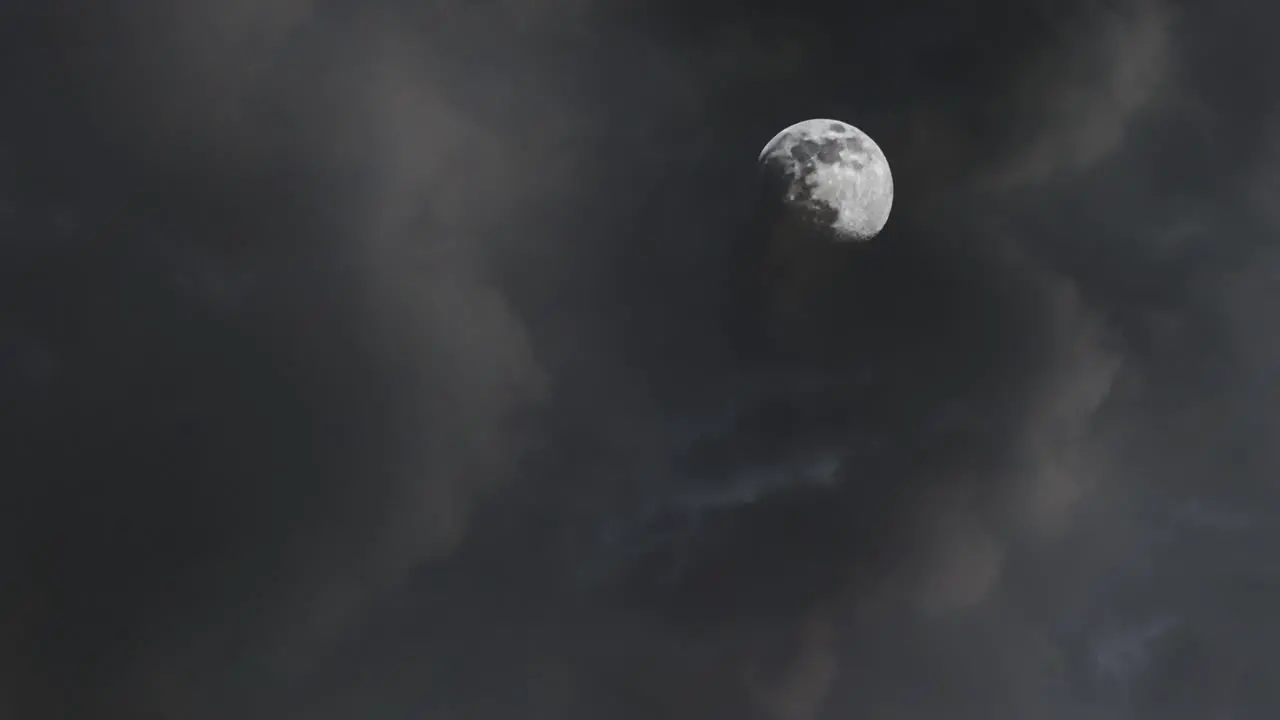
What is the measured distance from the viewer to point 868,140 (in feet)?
314

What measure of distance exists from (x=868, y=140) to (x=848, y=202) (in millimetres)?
8302

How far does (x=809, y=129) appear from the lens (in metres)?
93.9

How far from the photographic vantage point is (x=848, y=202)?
91375 millimetres

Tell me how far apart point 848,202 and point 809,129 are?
8.10 metres

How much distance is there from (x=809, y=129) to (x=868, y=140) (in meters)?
6.13

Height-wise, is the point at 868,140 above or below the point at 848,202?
above

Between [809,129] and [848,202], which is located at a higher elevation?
[809,129]
